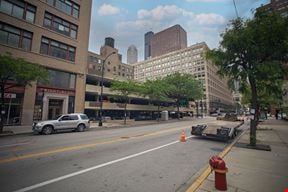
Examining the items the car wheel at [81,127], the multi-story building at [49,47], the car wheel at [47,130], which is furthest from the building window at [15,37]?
the car wheel at [81,127]

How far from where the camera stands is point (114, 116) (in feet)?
132

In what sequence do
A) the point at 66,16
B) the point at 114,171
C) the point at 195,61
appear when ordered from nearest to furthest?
the point at 114,171 → the point at 66,16 → the point at 195,61

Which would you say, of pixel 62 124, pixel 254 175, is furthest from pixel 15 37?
pixel 254 175

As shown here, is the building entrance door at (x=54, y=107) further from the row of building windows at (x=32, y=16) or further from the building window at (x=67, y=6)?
the building window at (x=67, y=6)

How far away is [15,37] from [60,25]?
23.2 feet

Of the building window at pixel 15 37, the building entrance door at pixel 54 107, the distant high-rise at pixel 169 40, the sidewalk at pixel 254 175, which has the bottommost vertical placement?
the sidewalk at pixel 254 175

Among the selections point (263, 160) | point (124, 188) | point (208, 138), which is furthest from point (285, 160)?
point (124, 188)

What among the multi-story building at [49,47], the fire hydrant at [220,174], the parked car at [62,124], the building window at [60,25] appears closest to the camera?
the fire hydrant at [220,174]

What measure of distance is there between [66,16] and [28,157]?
26915mm

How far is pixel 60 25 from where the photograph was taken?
26.4 metres

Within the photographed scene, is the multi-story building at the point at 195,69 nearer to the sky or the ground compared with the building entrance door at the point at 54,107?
nearer to the sky

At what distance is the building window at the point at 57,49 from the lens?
2425 cm

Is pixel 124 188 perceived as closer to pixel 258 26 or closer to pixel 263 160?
pixel 263 160

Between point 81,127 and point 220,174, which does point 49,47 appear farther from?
point 220,174
